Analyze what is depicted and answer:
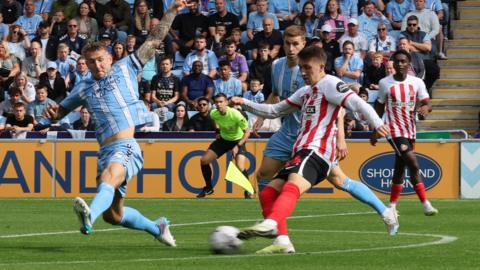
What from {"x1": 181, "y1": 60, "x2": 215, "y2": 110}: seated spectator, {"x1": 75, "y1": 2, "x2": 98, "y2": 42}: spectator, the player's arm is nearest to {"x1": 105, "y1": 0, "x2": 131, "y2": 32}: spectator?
{"x1": 75, "y1": 2, "x2": 98, "y2": 42}: spectator

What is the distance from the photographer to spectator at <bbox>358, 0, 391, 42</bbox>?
27.1 metres

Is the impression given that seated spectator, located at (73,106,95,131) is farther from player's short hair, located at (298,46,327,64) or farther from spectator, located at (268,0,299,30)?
player's short hair, located at (298,46,327,64)

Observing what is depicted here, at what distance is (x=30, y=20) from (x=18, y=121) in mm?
5001

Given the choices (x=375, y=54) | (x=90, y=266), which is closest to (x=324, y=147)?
(x=90, y=266)

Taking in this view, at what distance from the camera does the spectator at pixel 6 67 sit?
88.3ft

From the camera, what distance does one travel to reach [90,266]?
989 cm

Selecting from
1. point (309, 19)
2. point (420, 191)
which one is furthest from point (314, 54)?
point (309, 19)

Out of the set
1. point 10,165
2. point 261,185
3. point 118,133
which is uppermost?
point 118,133

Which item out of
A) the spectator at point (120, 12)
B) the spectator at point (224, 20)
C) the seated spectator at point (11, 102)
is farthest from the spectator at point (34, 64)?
the spectator at point (224, 20)

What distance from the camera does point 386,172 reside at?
74.4 feet

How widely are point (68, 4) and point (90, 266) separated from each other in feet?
63.9

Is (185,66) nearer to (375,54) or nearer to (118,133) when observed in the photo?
(375,54)

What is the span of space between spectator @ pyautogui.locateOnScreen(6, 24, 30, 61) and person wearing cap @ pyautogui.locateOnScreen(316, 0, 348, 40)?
6.51m

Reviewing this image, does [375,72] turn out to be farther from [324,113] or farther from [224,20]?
[324,113]
